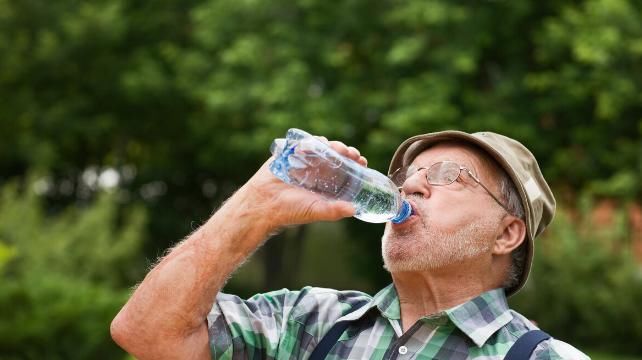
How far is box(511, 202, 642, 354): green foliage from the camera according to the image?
14.3m

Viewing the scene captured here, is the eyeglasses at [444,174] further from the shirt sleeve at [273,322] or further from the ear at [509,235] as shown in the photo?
the shirt sleeve at [273,322]

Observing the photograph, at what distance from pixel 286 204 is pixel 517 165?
739 millimetres

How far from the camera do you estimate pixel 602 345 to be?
14.7 m

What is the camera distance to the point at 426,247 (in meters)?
2.87

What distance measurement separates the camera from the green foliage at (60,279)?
8539 millimetres

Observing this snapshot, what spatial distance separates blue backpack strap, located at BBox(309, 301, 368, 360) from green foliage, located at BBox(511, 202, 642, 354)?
11.9m

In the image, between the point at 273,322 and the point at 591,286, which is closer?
the point at 273,322

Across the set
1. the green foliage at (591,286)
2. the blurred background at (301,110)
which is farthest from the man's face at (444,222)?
the green foliage at (591,286)

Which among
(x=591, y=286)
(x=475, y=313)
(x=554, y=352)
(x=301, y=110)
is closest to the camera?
(x=554, y=352)

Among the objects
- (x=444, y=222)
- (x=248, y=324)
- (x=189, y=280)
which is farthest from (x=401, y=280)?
(x=189, y=280)

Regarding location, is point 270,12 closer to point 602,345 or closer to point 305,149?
point 602,345

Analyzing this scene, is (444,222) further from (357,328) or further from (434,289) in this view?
(357,328)

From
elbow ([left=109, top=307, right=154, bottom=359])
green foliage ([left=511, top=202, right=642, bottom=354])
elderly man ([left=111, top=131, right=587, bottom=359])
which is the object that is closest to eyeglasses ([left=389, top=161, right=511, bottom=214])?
elderly man ([left=111, top=131, right=587, bottom=359])

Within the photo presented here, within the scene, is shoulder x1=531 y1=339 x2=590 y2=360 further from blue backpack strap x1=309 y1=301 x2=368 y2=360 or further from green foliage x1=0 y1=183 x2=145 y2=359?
green foliage x1=0 y1=183 x2=145 y2=359
